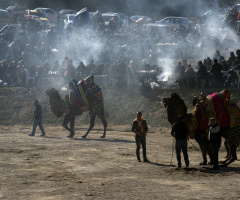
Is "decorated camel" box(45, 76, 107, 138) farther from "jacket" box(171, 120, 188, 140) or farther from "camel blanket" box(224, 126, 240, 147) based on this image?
"camel blanket" box(224, 126, 240, 147)

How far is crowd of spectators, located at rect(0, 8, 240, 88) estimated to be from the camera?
2653cm

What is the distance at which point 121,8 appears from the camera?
193 feet

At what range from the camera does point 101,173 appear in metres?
13.5

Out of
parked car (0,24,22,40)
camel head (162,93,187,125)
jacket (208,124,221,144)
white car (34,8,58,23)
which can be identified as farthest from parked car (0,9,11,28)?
jacket (208,124,221,144)

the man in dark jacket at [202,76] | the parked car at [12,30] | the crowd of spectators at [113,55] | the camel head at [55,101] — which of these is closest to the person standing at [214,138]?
the camel head at [55,101]

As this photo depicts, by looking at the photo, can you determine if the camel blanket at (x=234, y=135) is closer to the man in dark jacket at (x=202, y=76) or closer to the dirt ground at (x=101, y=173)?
the dirt ground at (x=101, y=173)

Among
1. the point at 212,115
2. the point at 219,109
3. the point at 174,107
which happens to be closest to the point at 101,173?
the point at 174,107

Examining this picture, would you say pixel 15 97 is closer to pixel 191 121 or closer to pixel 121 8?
pixel 191 121

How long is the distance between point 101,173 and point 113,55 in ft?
65.8

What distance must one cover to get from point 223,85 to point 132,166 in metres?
11.8

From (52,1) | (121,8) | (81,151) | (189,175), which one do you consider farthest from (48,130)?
(52,1)

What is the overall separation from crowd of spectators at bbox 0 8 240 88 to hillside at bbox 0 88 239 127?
815 millimetres

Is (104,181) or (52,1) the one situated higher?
(52,1)

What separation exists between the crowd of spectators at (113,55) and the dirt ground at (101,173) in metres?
7.01
